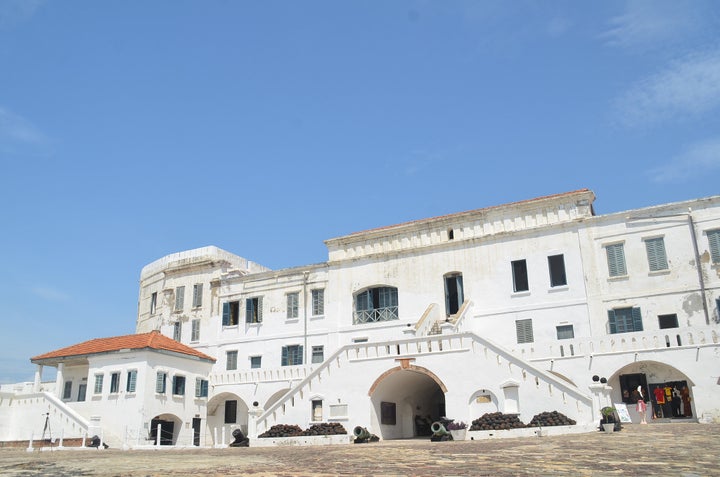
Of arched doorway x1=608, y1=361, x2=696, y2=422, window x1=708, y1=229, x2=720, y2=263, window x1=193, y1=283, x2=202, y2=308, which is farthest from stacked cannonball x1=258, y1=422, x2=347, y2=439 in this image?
window x1=708, y1=229, x2=720, y2=263

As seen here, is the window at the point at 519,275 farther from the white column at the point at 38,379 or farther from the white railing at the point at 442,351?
the white column at the point at 38,379

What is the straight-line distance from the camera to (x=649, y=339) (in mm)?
26250

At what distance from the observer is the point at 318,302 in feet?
125

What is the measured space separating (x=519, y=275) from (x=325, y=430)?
42.9ft

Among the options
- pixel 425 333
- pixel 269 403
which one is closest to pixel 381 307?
pixel 425 333

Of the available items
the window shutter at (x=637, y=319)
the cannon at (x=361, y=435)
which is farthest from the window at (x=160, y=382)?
the window shutter at (x=637, y=319)

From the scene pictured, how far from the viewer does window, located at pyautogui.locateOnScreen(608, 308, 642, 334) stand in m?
29.5

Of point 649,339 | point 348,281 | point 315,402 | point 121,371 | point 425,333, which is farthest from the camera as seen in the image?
point 348,281

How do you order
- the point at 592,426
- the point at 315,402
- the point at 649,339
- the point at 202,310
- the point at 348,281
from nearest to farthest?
the point at 592,426, the point at 649,339, the point at 315,402, the point at 348,281, the point at 202,310

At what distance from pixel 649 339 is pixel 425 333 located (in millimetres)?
10089

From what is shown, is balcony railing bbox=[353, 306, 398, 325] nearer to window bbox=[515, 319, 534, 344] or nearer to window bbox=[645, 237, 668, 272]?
window bbox=[515, 319, 534, 344]

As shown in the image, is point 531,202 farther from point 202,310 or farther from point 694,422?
point 202,310

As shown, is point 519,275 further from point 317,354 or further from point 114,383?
point 114,383

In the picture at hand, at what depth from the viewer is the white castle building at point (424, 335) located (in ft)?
85.1
